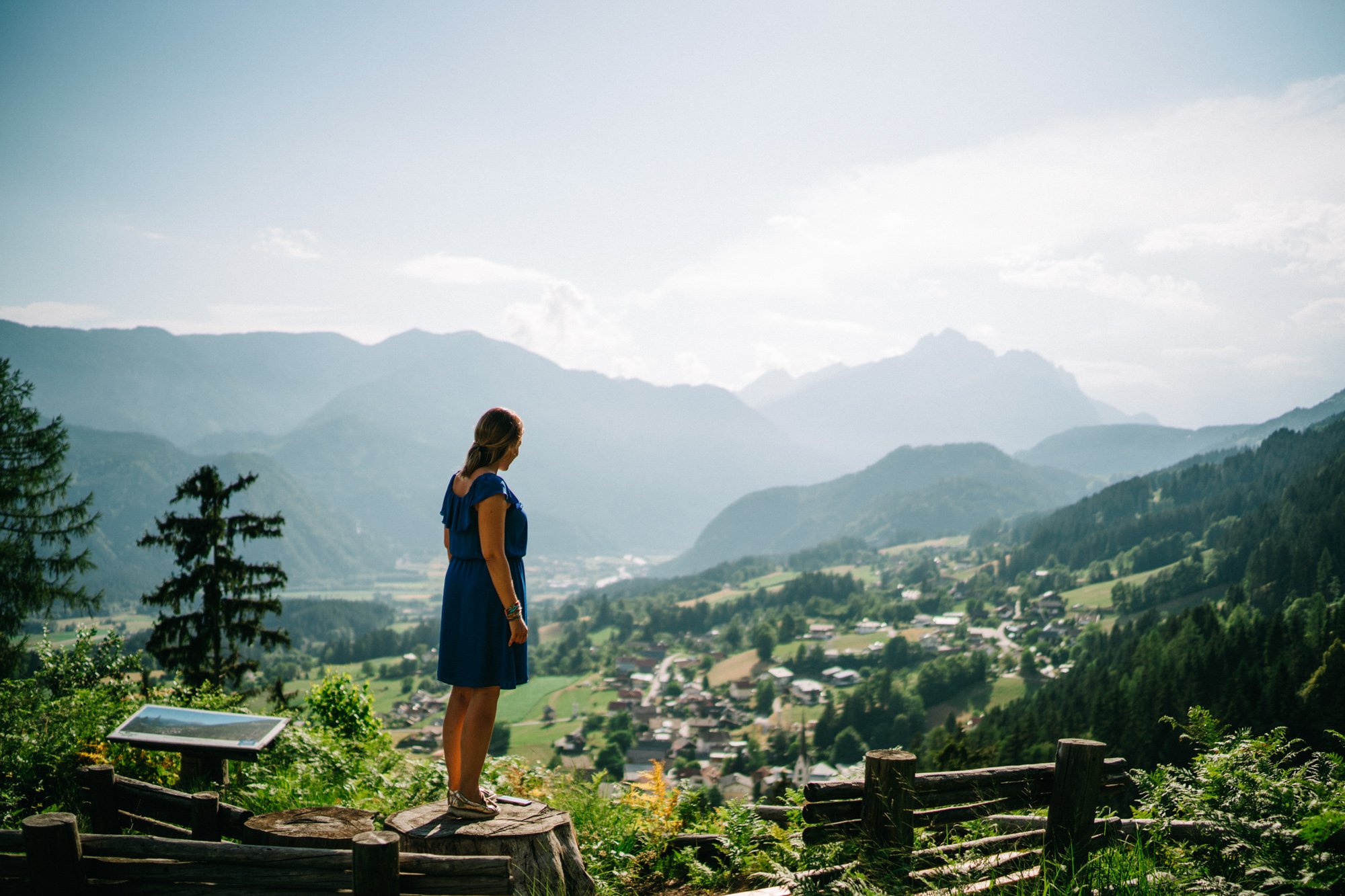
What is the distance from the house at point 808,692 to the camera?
8462cm

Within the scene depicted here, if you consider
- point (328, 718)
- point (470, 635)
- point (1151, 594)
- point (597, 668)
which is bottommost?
point (597, 668)

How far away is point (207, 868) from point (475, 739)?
1541mm

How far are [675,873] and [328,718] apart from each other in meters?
8.16

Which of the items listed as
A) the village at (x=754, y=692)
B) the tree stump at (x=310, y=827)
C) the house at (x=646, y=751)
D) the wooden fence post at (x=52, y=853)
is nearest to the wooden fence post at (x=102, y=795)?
the tree stump at (x=310, y=827)

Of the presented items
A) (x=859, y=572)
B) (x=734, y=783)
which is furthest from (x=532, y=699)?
(x=859, y=572)

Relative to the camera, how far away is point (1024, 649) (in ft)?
307

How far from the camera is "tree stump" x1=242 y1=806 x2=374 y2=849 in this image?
4949mm

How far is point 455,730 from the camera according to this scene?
17.1 feet

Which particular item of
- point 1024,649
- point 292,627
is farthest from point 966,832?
point 292,627

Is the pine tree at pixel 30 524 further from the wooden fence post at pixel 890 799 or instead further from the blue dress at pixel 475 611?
the wooden fence post at pixel 890 799

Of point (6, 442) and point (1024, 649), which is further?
point (1024, 649)

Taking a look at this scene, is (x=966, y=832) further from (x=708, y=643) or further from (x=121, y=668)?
(x=708, y=643)

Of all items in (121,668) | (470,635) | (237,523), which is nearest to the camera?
(470,635)

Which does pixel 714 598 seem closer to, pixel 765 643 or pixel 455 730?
pixel 765 643
